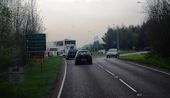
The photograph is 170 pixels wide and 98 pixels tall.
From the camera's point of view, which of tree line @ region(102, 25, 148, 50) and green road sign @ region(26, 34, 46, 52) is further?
tree line @ region(102, 25, 148, 50)

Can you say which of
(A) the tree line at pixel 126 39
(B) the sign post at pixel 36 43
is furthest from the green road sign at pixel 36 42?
(A) the tree line at pixel 126 39

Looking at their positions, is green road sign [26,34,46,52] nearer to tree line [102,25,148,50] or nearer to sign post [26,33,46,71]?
sign post [26,33,46,71]

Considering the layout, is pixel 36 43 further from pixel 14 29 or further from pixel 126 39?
pixel 126 39

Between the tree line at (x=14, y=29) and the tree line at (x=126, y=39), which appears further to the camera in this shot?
the tree line at (x=126, y=39)

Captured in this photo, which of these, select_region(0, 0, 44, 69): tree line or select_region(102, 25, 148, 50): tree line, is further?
select_region(102, 25, 148, 50): tree line

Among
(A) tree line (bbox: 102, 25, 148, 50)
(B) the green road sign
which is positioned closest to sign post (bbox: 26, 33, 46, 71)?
(B) the green road sign

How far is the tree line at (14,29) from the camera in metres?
21.2

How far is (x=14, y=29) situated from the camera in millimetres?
31609

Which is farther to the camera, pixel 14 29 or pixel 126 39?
pixel 126 39

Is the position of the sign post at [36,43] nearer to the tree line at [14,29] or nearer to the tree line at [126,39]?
the tree line at [14,29]

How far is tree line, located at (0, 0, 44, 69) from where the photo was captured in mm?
21203

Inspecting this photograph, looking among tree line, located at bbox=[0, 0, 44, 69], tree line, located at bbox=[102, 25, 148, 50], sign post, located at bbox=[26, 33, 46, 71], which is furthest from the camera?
tree line, located at bbox=[102, 25, 148, 50]

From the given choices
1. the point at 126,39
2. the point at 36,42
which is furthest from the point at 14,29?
the point at 126,39

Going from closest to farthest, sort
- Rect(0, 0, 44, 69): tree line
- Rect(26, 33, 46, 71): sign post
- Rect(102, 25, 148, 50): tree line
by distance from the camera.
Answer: Rect(0, 0, 44, 69): tree line, Rect(26, 33, 46, 71): sign post, Rect(102, 25, 148, 50): tree line
